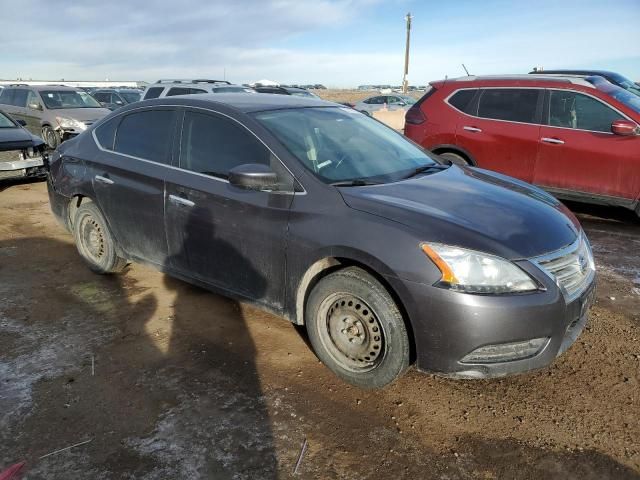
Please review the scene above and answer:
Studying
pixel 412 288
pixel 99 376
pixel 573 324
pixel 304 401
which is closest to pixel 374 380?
pixel 304 401

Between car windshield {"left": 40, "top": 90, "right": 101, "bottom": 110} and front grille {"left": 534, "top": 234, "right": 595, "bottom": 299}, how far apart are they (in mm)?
13377

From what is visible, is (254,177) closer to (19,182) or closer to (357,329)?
(357,329)

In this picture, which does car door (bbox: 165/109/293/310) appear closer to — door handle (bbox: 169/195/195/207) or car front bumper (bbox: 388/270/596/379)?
door handle (bbox: 169/195/195/207)

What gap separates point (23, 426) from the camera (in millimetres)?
2674

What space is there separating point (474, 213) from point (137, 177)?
8.62ft

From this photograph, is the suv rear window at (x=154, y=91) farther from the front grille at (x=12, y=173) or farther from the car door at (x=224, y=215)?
the car door at (x=224, y=215)

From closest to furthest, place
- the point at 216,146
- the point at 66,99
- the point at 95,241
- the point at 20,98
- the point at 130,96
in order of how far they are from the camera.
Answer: the point at 216,146
the point at 95,241
the point at 66,99
the point at 20,98
the point at 130,96

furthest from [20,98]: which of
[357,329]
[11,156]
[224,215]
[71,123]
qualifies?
[357,329]

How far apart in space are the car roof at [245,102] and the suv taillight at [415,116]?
3.53 m

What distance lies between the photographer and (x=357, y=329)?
2971 millimetres

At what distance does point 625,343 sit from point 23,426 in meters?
3.85

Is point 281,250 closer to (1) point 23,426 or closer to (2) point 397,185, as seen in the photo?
(2) point 397,185

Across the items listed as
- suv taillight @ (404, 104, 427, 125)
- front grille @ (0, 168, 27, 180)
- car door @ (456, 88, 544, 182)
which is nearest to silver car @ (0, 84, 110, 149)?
front grille @ (0, 168, 27, 180)

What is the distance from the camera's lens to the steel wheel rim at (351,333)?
2.89 meters
